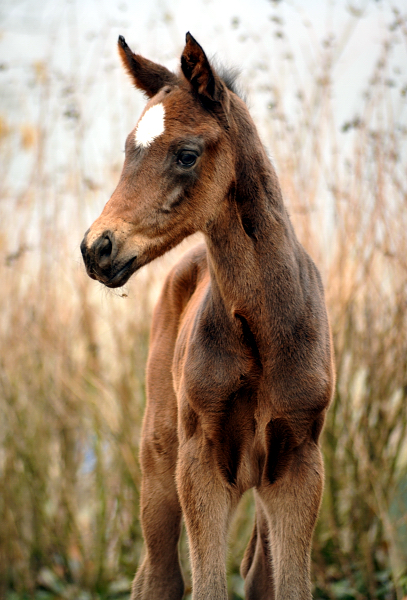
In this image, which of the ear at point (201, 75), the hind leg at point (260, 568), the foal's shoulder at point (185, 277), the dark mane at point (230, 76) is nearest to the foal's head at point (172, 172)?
the ear at point (201, 75)

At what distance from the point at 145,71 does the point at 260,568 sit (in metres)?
1.94

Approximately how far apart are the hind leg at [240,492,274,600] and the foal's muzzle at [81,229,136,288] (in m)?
1.18

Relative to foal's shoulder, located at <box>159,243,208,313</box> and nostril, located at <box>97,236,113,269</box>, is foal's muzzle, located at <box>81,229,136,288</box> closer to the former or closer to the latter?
nostril, located at <box>97,236,113,269</box>

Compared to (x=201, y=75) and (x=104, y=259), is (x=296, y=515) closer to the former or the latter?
(x=104, y=259)

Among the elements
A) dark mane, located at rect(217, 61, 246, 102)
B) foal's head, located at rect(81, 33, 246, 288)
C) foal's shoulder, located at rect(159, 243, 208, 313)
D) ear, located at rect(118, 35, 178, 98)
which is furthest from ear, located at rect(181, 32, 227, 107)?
foal's shoulder, located at rect(159, 243, 208, 313)

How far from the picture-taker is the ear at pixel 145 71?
2.06m

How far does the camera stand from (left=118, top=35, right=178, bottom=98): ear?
2064mm

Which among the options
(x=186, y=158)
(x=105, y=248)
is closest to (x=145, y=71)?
(x=186, y=158)

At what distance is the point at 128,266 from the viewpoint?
1.84 m

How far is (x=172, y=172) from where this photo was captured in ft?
6.22

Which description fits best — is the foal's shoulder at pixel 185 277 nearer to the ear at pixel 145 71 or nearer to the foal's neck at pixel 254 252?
the foal's neck at pixel 254 252

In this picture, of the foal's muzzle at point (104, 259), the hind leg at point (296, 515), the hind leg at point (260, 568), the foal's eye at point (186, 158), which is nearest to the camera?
the foal's muzzle at point (104, 259)

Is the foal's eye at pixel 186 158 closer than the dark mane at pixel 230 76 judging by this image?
Yes

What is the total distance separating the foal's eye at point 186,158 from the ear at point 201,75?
0.64 ft
